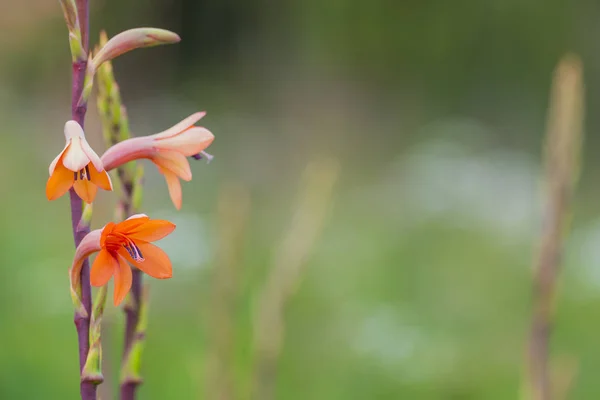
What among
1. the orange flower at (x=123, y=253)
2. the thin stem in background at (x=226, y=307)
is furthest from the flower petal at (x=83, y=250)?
the thin stem in background at (x=226, y=307)

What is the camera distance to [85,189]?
1.26ft

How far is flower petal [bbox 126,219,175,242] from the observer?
0.38 m

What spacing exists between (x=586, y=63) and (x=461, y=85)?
0.98 metres

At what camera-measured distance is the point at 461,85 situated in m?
6.49

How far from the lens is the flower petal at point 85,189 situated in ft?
1.25

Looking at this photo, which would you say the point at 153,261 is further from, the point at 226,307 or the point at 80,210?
the point at 226,307

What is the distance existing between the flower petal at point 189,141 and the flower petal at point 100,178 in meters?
0.07

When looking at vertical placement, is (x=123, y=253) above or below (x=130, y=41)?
below

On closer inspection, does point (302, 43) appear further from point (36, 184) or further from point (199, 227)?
point (199, 227)

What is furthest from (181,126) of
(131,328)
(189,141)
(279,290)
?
(279,290)

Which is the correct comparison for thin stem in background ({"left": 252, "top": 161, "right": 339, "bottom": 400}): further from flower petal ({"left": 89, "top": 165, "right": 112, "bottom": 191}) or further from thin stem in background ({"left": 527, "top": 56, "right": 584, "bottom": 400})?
flower petal ({"left": 89, "top": 165, "right": 112, "bottom": 191})

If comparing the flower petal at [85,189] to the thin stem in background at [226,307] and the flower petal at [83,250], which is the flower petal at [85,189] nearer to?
the flower petal at [83,250]

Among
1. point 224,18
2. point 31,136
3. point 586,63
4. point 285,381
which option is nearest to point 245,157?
point 31,136

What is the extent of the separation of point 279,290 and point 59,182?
32 cm
